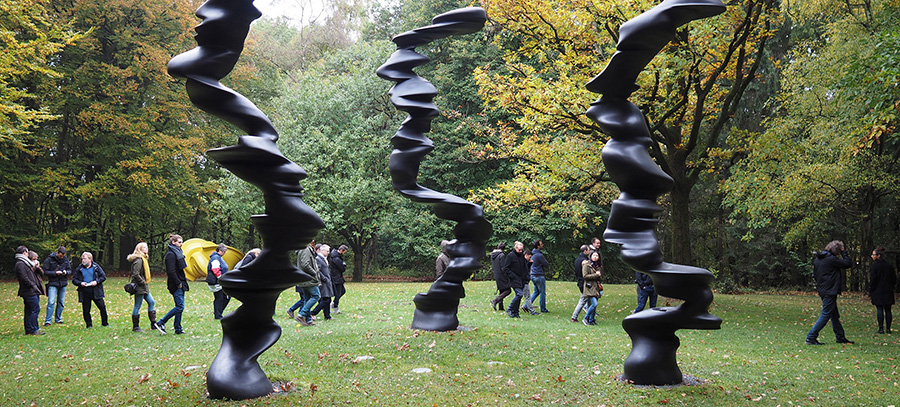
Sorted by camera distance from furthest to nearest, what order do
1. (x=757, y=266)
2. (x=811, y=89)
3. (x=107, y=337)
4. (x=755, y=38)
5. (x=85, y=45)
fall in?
1. (x=757, y=266)
2. (x=85, y=45)
3. (x=811, y=89)
4. (x=755, y=38)
5. (x=107, y=337)

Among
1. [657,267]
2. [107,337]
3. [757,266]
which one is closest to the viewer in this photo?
[657,267]

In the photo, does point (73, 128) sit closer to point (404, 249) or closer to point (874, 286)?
point (404, 249)

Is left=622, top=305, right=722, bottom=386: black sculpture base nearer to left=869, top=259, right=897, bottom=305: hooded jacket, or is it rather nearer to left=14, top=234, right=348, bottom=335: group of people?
left=14, top=234, right=348, bottom=335: group of people

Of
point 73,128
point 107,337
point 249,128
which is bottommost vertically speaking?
point 107,337

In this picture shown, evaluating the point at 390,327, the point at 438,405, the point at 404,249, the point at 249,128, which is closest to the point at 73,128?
the point at 404,249

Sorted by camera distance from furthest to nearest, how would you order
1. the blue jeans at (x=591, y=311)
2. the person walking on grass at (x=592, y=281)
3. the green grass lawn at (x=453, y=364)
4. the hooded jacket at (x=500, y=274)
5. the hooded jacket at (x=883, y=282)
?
the hooded jacket at (x=500, y=274)
the blue jeans at (x=591, y=311)
the person walking on grass at (x=592, y=281)
the hooded jacket at (x=883, y=282)
the green grass lawn at (x=453, y=364)

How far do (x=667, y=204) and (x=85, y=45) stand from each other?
2681cm

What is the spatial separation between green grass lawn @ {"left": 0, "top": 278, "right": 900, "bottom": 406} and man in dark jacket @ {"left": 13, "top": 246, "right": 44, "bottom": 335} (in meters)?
0.31

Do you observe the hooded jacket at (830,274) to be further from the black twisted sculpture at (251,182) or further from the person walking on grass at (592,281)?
the black twisted sculpture at (251,182)

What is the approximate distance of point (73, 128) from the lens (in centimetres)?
2641

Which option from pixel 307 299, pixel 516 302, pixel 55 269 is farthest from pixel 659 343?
pixel 55 269

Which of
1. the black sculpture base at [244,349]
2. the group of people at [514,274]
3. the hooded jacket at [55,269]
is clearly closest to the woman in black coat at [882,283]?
the group of people at [514,274]

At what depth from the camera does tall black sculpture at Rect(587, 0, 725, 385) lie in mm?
7031

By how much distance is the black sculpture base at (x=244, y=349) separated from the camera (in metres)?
6.45
